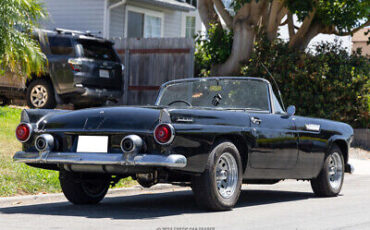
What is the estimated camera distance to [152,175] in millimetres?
7203

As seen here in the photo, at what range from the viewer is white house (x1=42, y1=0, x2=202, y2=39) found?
2445 cm

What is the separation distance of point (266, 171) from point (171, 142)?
168 centimetres

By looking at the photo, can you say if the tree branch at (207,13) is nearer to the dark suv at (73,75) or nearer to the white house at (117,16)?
the dark suv at (73,75)

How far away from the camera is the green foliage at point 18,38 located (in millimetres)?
15094

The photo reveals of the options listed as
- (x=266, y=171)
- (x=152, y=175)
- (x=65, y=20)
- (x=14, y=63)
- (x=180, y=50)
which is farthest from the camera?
(x=65, y=20)

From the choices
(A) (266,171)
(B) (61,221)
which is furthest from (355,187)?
(B) (61,221)

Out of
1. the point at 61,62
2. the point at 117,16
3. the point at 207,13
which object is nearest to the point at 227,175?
the point at 61,62

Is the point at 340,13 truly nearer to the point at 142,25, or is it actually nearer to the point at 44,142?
the point at 142,25

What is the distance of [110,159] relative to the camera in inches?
271

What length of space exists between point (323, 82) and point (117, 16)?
983 centimetres

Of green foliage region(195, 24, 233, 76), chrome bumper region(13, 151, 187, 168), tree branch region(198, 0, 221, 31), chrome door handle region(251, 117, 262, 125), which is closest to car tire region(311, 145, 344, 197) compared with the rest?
chrome door handle region(251, 117, 262, 125)

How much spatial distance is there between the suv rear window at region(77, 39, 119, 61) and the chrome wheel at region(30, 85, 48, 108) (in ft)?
4.25

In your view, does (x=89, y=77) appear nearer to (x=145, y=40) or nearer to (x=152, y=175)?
(x=145, y=40)

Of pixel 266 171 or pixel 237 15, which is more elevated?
pixel 237 15
